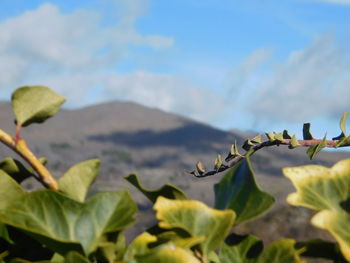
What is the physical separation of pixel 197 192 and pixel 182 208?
50.9 metres

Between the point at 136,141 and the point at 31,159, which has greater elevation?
the point at 136,141

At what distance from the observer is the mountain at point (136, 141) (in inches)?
2667

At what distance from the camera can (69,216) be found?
438mm

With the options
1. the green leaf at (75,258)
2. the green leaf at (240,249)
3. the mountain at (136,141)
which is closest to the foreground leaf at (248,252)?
the green leaf at (240,249)

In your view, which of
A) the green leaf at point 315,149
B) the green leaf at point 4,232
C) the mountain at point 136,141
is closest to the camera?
the green leaf at point 4,232

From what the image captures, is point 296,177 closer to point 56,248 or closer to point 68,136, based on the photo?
point 56,248

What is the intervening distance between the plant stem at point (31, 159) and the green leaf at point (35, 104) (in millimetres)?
28

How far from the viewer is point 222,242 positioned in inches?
17.9

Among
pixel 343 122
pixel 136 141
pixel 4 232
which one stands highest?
pixel 136 141

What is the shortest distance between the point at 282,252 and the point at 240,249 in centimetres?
5

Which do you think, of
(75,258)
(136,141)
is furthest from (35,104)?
(136,141)

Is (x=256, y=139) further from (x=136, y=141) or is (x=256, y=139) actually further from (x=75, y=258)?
(x=136, y=141)

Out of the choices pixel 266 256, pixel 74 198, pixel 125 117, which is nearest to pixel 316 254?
pixel 266 256

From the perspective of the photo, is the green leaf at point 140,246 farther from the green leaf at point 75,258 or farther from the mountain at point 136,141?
the mountain at point 136,141
